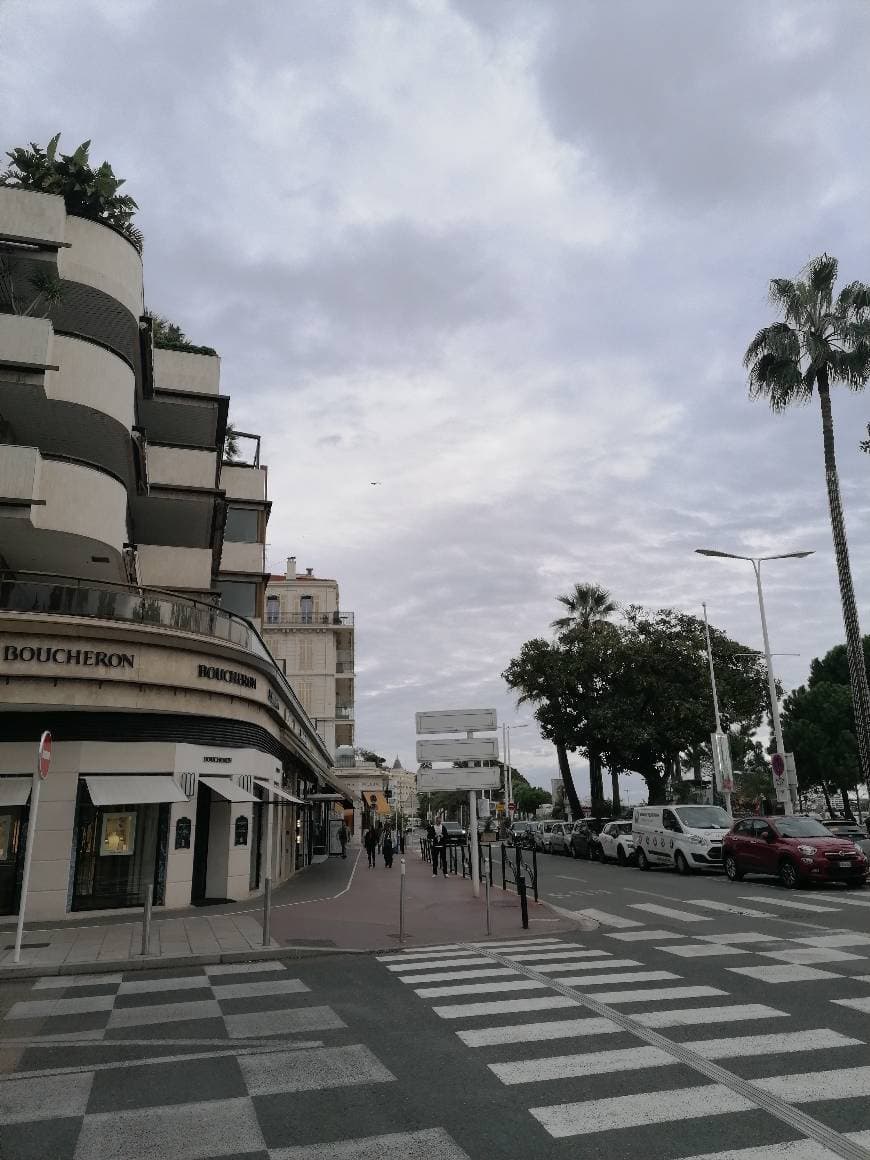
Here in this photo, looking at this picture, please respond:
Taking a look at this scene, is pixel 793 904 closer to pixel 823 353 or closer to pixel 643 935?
pixel 643 935

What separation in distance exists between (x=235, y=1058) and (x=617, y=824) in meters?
27.6

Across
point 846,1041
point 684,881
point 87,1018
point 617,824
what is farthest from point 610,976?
point 617,824

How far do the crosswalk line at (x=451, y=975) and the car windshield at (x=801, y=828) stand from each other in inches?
491

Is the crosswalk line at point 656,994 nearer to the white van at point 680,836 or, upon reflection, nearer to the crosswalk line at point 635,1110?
the crosswalk line at point 635,1110

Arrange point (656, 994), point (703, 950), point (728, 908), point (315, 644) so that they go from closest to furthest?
point (656, 994)
point (703, 950)
point (728, 908)
point (315, 644)

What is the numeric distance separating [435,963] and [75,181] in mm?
21378

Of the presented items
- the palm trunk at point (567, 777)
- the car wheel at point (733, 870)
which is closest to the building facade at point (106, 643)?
the car wheel at point (733, 870)

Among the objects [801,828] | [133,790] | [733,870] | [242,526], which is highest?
[242,526]

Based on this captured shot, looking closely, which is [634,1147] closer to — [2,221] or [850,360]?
[2,221]

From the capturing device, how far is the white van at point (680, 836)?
79.7ft

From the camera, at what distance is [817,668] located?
7169 centimetres

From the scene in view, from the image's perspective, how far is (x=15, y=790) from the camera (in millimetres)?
15594

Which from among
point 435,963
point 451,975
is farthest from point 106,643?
point 451,975

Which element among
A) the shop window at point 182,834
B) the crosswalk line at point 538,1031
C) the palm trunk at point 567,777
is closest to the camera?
the crosswalk line at point 538,1031
